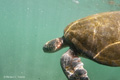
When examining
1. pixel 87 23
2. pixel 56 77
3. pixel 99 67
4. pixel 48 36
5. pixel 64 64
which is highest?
pixel 87 23

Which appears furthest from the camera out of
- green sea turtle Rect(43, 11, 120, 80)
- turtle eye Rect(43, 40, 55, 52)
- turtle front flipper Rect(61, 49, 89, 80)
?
turtle eye Rect(43, 40, 55, 52)

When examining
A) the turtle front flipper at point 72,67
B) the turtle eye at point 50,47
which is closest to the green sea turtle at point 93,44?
the turtle front flipper at point 72,67

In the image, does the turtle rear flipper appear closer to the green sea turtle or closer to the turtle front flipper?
the green sea turtle

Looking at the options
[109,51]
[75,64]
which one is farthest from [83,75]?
[109,51]

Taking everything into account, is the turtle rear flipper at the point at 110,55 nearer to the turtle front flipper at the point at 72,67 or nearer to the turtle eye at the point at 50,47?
the turtle front flipper at the point at 72,67

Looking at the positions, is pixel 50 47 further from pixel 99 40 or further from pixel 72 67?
pixel 99 40

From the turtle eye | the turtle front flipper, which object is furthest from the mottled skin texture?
the turtle eye

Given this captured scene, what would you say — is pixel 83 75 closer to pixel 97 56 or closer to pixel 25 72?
pixel 97 56

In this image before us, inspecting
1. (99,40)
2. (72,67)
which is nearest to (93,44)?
(99,40)

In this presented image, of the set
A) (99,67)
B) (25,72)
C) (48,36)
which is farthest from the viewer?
(48,36)
